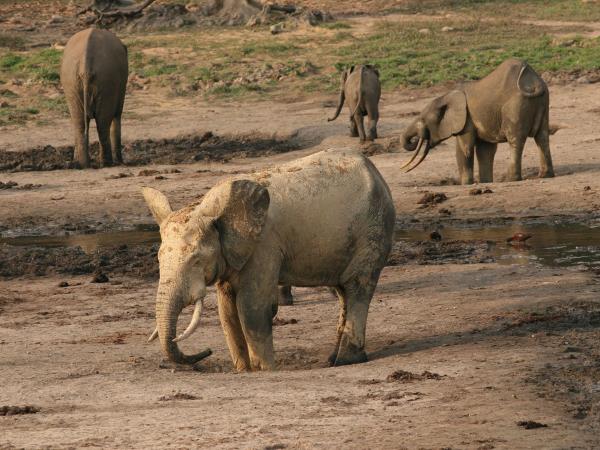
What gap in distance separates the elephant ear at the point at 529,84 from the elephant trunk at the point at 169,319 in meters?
10.1

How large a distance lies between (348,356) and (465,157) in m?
8.93

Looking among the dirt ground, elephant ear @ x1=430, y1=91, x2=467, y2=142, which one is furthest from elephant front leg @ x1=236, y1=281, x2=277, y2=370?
elephant ear @ x1=430, y1=91, x2=467, y2=142

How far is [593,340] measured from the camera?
953 centimetres

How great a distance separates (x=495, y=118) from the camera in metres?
18.1

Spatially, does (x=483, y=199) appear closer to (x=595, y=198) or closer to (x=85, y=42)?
(x=595, y=198)

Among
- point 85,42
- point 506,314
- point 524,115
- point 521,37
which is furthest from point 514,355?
point 521,37

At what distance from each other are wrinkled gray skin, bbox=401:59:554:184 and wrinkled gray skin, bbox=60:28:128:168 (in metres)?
4.75

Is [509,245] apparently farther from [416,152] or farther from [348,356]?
[348,356]

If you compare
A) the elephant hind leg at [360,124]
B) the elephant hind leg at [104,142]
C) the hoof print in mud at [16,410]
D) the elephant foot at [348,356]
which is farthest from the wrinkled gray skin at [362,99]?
the hoof print in mud at [16,410]

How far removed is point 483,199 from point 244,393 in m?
8.79

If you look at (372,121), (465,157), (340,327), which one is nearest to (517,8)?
(372,121)

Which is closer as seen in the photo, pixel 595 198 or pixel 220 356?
pixel 220 356

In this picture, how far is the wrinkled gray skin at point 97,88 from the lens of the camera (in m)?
20.5

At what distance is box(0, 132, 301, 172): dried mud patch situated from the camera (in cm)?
2088
